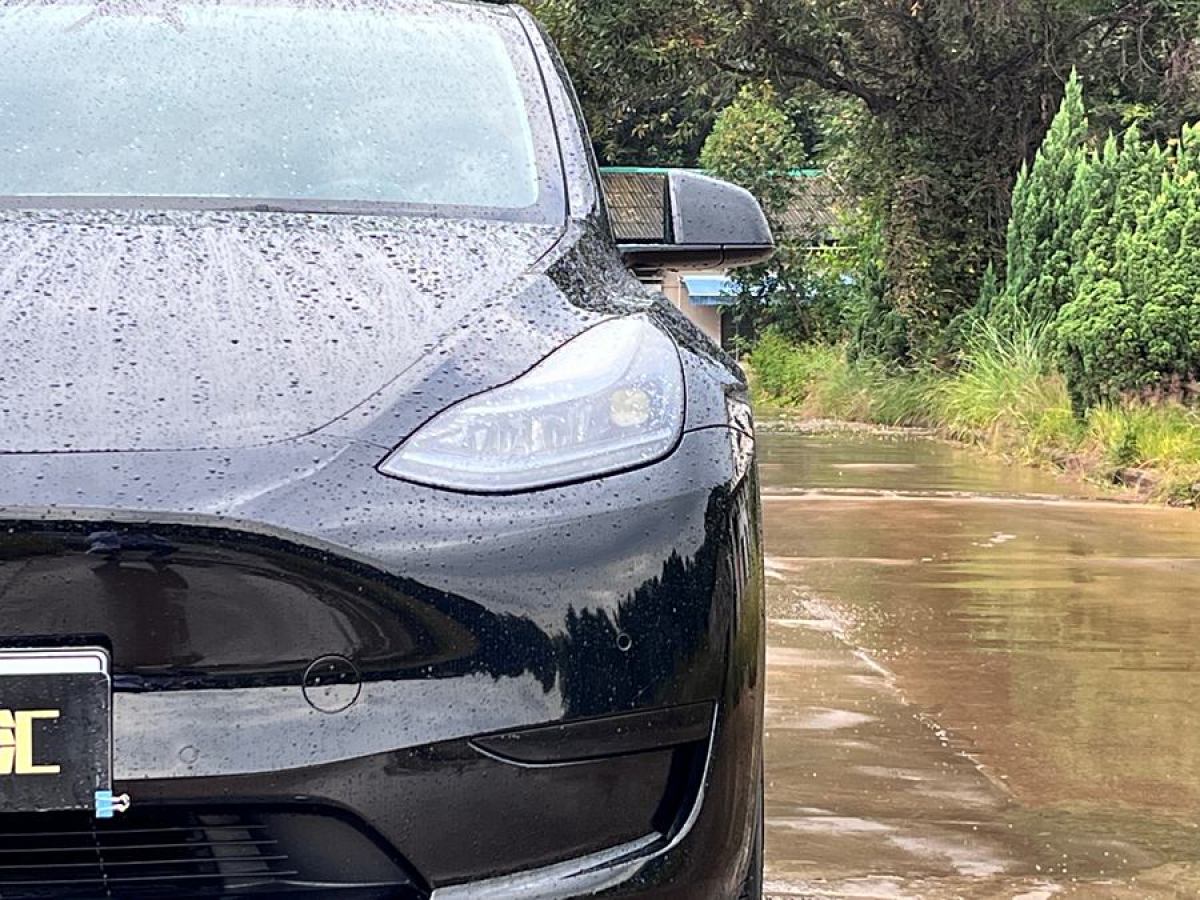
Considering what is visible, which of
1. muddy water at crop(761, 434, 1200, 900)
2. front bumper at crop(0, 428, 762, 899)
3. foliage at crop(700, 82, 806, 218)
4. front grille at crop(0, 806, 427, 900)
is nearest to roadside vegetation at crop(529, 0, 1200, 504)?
foliage at crop(700, 82, 806, 218)

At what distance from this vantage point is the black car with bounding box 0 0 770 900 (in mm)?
1770

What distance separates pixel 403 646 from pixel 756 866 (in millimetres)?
683

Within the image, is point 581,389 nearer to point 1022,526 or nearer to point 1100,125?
point 1022,526

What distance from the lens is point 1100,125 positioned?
18953 millimetres

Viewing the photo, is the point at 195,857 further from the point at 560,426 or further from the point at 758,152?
the point at 758,152

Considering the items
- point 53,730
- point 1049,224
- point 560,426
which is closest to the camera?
point 53,730

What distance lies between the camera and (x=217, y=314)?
215cm

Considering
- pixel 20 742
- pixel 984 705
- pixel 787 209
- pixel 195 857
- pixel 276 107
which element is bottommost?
pixel 787 209

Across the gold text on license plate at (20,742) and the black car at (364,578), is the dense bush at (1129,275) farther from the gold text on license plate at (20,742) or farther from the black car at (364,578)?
the gold text on license plate at (20,742)

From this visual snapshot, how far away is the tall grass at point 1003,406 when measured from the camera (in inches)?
431

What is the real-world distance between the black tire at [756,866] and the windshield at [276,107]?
97cm

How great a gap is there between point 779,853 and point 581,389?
190 centimetres

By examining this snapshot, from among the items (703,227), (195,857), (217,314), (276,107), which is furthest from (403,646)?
(703,227)

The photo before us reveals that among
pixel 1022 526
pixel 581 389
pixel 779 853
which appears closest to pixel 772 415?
pixel 1022 526
